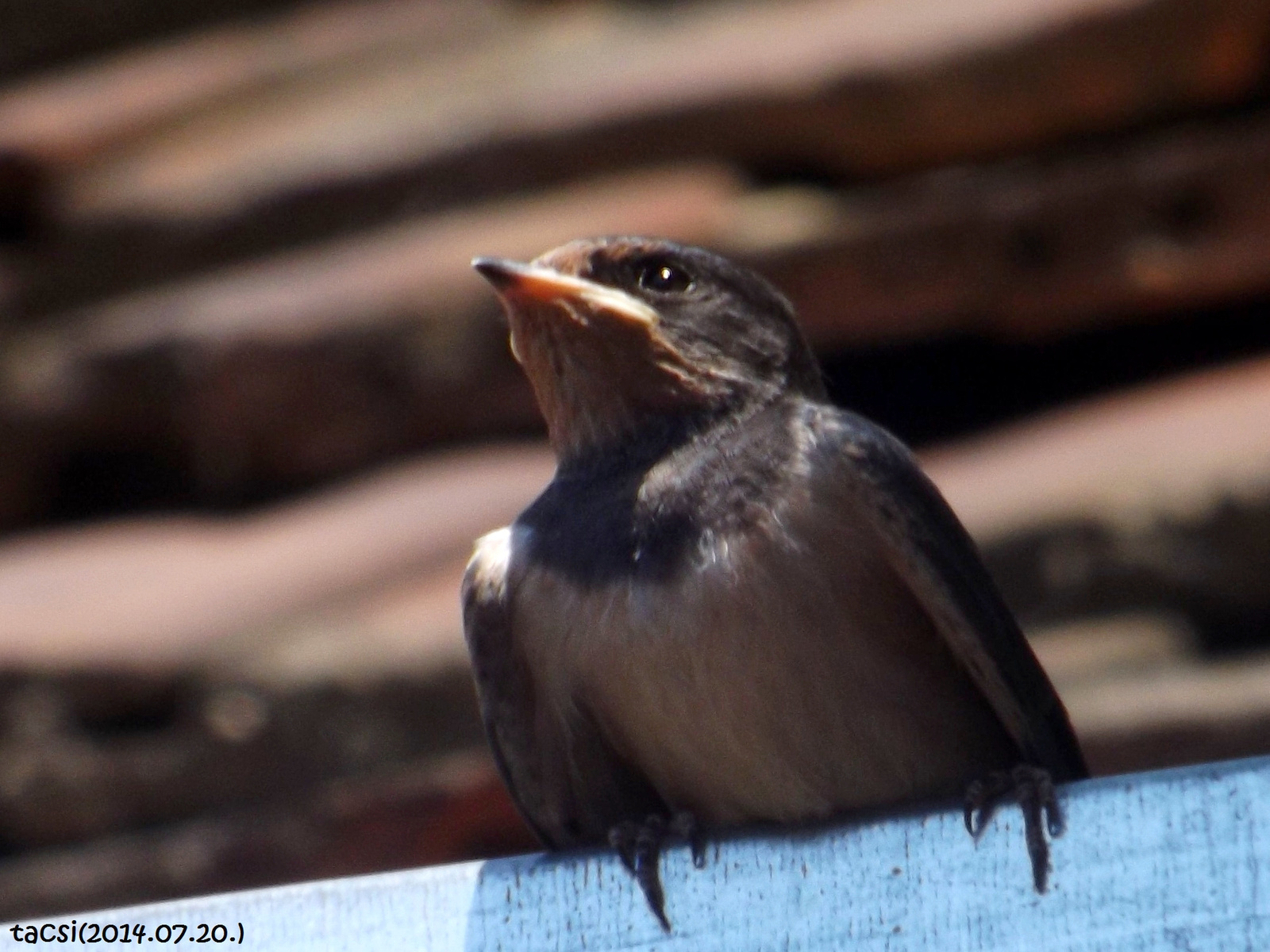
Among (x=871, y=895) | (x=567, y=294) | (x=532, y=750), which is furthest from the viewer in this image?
(x=567, y=294)

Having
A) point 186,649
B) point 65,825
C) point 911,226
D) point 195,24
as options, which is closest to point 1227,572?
point 911,226

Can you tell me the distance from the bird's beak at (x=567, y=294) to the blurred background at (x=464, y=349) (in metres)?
1.01

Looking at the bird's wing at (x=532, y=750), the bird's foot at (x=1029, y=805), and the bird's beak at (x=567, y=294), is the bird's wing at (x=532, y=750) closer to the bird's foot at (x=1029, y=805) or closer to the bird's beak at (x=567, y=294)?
the bird's beak at (x=567, y=294)

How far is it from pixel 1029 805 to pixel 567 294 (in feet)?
4.86

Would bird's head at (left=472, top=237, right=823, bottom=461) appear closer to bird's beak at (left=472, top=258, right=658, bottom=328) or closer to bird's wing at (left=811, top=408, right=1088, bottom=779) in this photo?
bird's beak at (left=472, top=258, right=658, bottom=328)

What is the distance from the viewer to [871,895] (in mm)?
2096

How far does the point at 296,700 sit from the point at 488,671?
109cm

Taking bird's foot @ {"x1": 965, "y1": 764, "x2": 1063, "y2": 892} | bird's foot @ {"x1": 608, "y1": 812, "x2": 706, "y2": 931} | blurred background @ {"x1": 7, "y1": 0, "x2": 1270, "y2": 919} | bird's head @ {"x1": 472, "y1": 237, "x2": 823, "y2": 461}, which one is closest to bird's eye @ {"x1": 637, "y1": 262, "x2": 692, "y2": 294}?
bird's head @ {"x1": 472, "y1": 237, "x2": 823, "y2": 461}

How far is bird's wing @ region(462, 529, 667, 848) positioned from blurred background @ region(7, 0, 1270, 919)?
2.23ft

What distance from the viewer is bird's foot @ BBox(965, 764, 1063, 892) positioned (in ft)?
6.82

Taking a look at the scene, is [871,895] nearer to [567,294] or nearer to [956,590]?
[956,590]

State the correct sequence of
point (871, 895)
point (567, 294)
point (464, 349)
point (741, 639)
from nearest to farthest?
point (871, 895) → point (741, 639) → point (567, 294) → point (464, 349)

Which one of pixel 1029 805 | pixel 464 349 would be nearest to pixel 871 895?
pixel 1029 805

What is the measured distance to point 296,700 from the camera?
4.12 m
